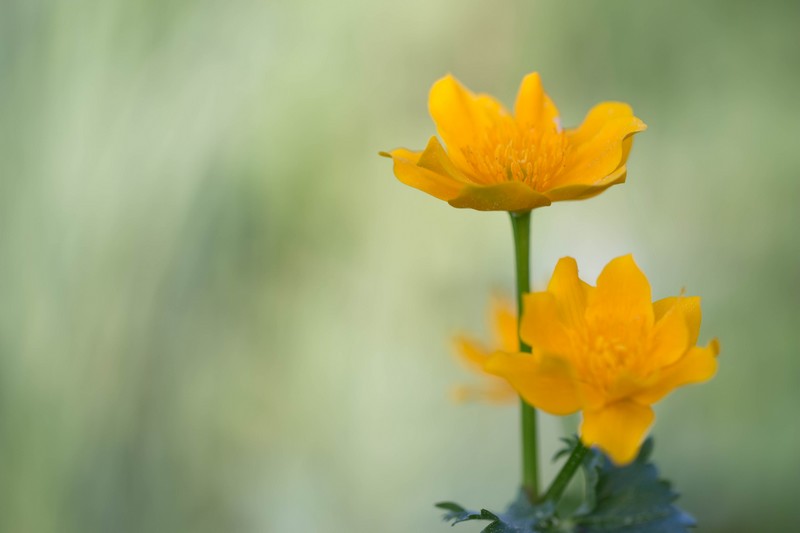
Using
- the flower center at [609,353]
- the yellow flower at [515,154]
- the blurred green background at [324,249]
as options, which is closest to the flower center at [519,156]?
the yellow flower at [515,154]

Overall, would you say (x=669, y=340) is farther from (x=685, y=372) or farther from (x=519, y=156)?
(x=519, y=156)

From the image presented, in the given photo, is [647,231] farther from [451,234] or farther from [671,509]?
[671,509]

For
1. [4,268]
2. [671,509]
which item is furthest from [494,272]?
[671,509]

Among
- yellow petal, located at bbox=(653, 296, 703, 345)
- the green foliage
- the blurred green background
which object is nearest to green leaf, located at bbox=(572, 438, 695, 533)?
the green foliage

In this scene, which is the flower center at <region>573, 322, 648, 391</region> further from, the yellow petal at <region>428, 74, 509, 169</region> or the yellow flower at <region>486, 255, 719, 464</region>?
the yellow petal at <region>428, 74, 509, 169</region>

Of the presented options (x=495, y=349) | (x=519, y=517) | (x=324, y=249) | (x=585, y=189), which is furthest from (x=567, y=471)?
(x=324, y=249)
